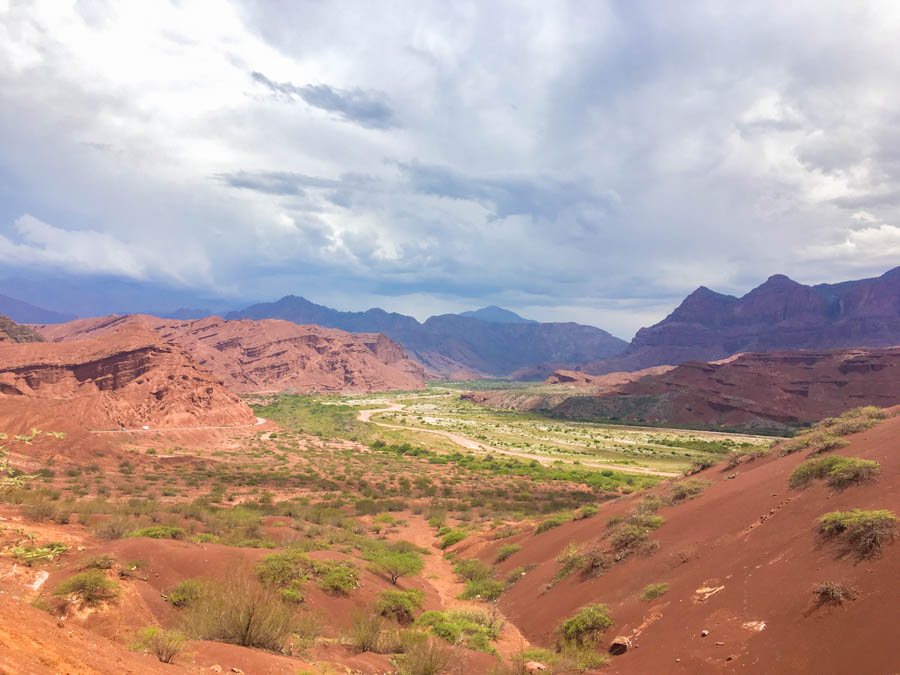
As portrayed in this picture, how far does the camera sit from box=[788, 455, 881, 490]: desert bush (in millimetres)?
10664

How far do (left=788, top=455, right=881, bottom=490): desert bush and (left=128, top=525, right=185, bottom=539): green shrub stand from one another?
20038 millimetres

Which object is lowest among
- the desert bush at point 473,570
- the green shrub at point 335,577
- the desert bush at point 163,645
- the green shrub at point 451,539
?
the green shrub at point 451,539

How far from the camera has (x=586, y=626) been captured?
10.9 metres

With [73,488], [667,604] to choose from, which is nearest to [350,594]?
[667,604]

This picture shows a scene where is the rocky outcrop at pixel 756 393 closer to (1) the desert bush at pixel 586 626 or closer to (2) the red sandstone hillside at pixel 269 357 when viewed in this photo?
(2) the red sandstone hillside at pixel 269 357

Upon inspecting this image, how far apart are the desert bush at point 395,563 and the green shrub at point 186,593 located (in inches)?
253

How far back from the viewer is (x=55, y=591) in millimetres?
9766

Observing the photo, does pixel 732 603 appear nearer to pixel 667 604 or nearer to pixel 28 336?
pixel 667 604

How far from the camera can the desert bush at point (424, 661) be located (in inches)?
338

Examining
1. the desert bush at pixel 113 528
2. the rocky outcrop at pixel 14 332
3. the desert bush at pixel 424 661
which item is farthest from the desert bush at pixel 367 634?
the rocky outcrop at pixel 14 332

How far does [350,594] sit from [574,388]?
15781 centimetres

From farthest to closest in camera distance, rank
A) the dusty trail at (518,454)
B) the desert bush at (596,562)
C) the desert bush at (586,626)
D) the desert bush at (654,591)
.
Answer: the dusty trail at (518,454) < the desert bush at (596,562) < the desert bush at (654,591) < the desert bush at (586,626)

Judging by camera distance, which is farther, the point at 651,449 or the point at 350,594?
the point at 651,449

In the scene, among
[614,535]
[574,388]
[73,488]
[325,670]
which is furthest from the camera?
[574,388]
